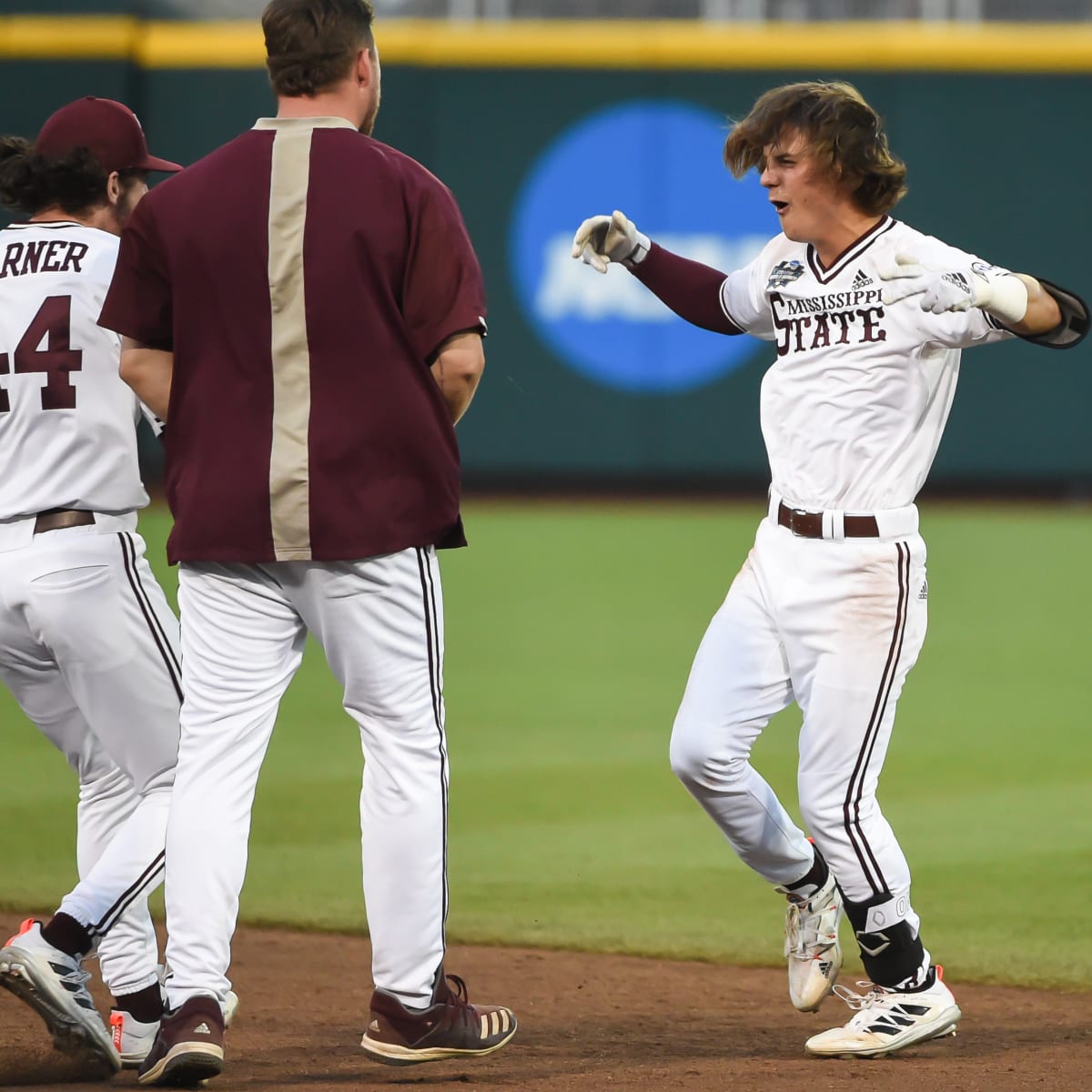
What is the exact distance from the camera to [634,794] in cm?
712

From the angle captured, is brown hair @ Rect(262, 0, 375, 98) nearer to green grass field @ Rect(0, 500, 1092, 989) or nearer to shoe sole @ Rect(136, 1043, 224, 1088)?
shoe sole @ Rect(136, 1043, 224, 1088)

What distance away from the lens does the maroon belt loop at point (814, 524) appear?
4027mm

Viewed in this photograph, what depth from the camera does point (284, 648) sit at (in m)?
3.67

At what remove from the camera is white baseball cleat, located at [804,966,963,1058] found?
396 cm

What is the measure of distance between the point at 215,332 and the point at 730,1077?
1832 millimetres

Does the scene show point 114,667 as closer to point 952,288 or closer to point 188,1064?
point 188,1064

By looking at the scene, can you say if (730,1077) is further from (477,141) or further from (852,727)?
(477,141)

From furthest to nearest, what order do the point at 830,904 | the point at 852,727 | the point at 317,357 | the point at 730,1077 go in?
1. the point at 830,904
2. the point at 852,727
3. the point at 730,1077
4. the point at 317,357

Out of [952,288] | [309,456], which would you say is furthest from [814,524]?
[309,456]

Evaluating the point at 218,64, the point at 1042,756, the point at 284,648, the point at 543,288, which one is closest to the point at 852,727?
the point at 284,648

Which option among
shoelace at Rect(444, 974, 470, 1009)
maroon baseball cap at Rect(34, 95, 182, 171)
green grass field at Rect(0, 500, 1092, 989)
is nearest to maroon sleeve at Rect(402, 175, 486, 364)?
maroon baseball cap at Rect(34, 95, 182, 171)

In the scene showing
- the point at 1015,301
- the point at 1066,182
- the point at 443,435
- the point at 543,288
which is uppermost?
the point at 1015,301

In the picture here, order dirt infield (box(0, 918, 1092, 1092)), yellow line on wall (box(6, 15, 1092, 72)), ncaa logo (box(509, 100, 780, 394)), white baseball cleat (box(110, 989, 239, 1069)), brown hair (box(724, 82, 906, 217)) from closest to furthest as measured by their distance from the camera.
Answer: dirt infield (box(0, 918, 1092, 1092)) < white baseball cleat (box(110, 989, 239, 1069)) < brown hair (box(724, 82, 906, 217)) < yellow line on wall (box(6, 15, 1092, 72)) < ncaa logo (box(509, 100, 780, 394))

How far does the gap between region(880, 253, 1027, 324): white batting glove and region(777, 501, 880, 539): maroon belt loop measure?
0.52 meters
